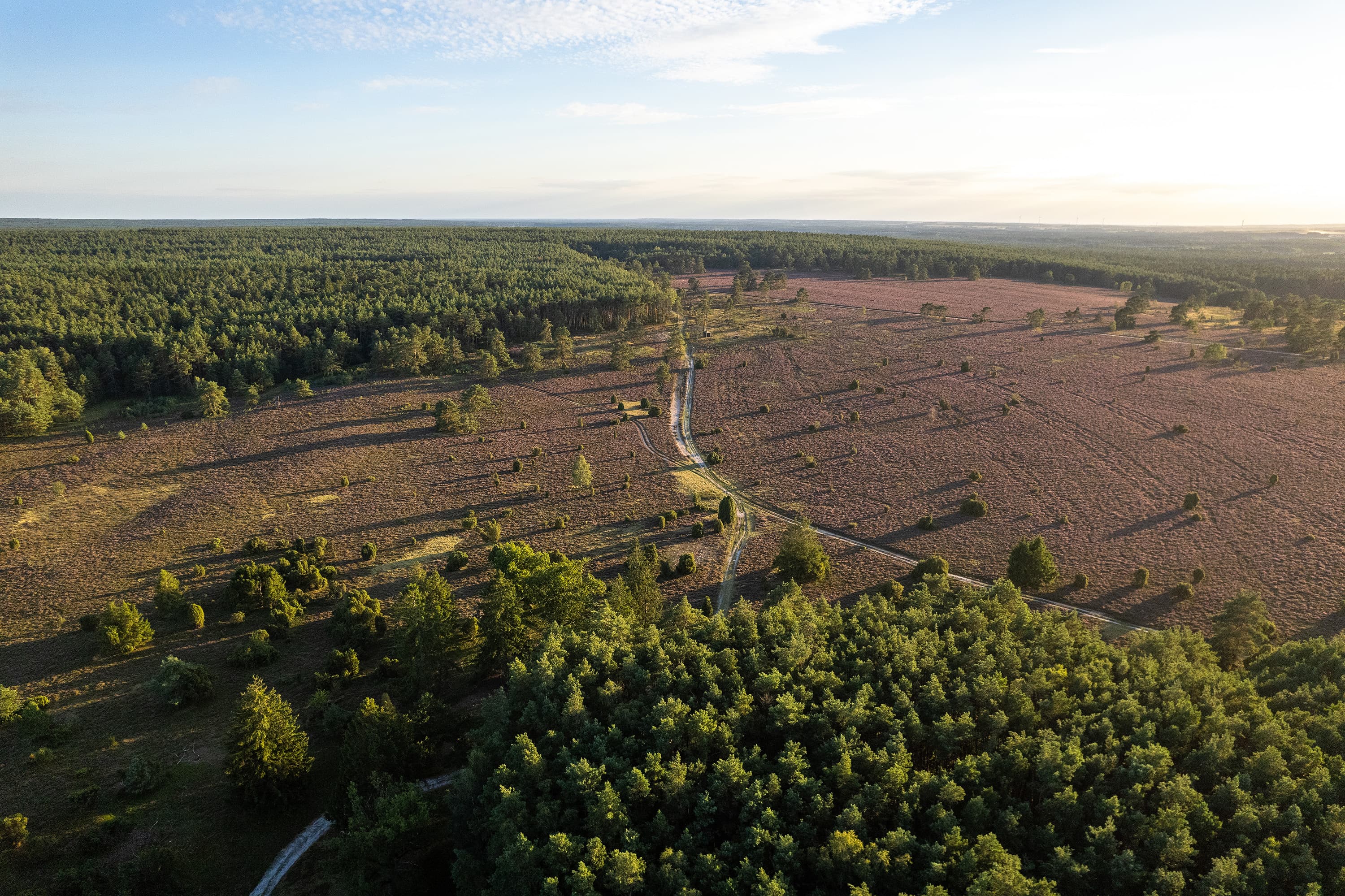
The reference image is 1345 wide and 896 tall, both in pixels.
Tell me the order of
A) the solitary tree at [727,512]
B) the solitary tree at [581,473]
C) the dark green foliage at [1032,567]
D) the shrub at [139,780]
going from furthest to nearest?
the solitary tree at [581,473], the solitary tree at [727,512], the dark green foliage at [1032,567], the shrub at [139,780]

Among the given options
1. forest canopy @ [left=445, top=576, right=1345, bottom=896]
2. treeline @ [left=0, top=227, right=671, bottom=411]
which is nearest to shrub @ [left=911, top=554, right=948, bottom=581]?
forest canopy @ [left=445, top=576, right=1345, bottom=896]

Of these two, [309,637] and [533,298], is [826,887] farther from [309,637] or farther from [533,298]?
[533,298]

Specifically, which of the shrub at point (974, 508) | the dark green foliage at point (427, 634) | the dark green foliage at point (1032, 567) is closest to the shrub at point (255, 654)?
the dark green foliage at point (427, 634)

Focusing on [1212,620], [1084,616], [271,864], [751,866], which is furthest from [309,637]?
[1212,620]

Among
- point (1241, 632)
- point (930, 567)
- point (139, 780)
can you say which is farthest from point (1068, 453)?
point (139, 780)

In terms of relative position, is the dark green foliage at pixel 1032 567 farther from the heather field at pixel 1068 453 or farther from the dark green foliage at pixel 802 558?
the dark green foliage at pixel 802 558

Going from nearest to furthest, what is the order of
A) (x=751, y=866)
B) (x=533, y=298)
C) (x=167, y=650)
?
1. (x=751, y=866)
2. (x=167, y=650)
3. (x=533, y=298)

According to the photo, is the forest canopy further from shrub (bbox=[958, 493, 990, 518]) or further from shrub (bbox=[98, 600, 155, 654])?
shrub (bbox=[98, 600, 155, 654])
